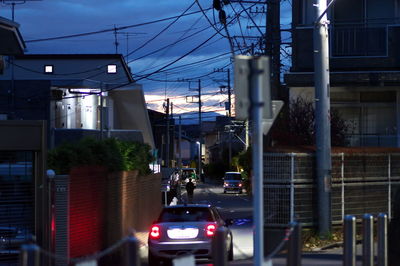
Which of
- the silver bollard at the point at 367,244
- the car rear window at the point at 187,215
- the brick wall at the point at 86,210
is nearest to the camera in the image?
the silver bollard at the point at 367,244

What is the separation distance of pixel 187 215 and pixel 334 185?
4011mm

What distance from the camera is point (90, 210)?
14.9 metres

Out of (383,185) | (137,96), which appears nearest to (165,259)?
(383,185)

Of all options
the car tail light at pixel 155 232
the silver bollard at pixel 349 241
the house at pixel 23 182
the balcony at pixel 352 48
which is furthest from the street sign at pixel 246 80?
the balcony at pixel 352 48

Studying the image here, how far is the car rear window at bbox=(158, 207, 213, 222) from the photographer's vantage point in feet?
49.9

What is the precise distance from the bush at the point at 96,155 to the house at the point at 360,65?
5.78m

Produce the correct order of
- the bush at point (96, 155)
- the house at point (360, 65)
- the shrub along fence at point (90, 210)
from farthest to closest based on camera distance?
the house at point (360, 65)
the bush at point (96, 155)
the shrub along fence at point (90, 210)

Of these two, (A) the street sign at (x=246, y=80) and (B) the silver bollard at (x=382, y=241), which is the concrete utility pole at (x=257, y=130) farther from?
(B) the silver bollard at (x=382, y=241)

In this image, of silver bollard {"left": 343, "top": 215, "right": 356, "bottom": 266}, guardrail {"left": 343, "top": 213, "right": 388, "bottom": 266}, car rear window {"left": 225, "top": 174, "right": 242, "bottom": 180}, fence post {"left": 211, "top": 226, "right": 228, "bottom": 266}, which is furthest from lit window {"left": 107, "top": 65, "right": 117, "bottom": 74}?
fence post {"left": 211, "top": 226, "right": 228, "bottom": 266}

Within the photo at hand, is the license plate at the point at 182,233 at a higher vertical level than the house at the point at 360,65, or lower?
lower

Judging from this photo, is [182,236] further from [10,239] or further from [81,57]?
[81,57]

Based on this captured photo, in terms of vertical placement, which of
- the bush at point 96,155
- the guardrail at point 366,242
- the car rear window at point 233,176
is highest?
the bush at point 96,155

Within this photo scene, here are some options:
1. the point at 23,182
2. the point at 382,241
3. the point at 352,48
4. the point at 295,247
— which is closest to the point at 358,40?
the point at 352,48

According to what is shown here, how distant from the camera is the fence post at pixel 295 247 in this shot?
317 inches
